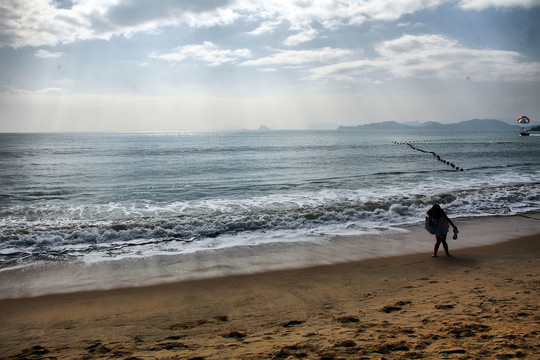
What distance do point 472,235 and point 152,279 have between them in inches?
419

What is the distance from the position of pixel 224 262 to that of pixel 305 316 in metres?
3.93

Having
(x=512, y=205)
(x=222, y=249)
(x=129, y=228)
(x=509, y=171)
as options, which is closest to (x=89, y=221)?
(x=129, y=228)

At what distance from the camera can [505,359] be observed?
4047mm

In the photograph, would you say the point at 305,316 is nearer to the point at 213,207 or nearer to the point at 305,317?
the point at 305,317

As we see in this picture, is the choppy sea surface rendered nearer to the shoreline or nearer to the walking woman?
the shoreline

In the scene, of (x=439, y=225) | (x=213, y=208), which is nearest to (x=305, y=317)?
(x=439, y=225)

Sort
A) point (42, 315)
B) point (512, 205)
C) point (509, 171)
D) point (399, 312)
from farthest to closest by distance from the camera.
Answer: point (509, 171)
point (512, 205)
point (42, 315)
point (399, 312)

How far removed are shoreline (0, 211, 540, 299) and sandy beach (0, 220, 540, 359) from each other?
1.60 feet

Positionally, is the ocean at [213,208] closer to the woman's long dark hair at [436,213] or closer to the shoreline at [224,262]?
the shoreline at [224,262]

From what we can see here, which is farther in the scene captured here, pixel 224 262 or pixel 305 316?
pixel 224 262

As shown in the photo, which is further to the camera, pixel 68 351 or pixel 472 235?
pixel 472 235

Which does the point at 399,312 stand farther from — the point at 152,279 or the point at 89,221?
the point at 89,221

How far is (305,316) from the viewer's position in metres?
6.04

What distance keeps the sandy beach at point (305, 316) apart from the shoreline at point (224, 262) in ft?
1.60
